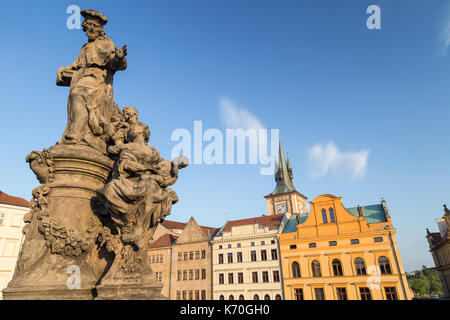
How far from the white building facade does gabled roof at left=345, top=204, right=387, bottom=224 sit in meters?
9.04

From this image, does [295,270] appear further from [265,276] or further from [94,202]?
[94,202]

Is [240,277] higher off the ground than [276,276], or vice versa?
[240,277]

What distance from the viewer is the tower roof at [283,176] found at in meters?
79.4

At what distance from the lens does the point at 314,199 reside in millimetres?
36344

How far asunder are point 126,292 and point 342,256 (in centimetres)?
3329

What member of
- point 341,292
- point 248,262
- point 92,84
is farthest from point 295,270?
point 92,84

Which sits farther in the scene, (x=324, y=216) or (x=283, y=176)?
(x=283, y=176)

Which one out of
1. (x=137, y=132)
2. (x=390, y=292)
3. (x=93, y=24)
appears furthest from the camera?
(x=390, y=292)

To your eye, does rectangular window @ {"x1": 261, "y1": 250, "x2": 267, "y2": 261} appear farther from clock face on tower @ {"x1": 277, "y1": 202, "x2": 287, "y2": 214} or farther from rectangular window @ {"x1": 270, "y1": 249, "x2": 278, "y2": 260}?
clock face on tower @ {"x1": 277, "y1": 202, "x2": 287, "y2": 214}

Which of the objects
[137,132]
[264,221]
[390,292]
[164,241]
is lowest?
[390,292]

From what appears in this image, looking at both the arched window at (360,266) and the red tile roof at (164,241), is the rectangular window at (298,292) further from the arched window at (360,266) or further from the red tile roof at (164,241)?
the red tile roof at (164,241)

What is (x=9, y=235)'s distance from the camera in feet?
92.3

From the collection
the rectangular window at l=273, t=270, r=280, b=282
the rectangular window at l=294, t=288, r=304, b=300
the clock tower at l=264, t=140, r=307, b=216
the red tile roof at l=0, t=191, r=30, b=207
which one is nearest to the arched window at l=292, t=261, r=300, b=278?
the rectangular window at l=294, t=288, r=304, b=300
